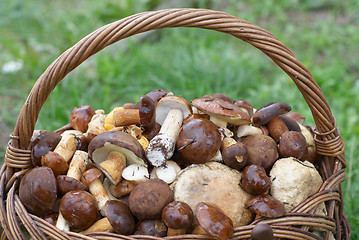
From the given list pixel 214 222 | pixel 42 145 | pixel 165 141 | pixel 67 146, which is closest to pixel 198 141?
pixel 165 141

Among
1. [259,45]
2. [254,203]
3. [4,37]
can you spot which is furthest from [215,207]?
[4,37]

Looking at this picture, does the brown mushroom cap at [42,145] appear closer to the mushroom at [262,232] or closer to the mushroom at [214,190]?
the mushroom at [214,190]

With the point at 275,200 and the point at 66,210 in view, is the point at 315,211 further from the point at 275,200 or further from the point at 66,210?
the point at 66,210

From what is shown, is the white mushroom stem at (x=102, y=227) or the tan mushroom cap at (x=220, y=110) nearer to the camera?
the white mushroom stem at (x=102, y=227)

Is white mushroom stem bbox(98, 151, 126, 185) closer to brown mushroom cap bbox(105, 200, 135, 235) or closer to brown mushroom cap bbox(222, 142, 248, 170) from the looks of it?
brown mushroom cap bbox(105, 200, 135, 235)

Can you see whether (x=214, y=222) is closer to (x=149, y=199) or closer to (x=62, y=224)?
(x=149, y=199)

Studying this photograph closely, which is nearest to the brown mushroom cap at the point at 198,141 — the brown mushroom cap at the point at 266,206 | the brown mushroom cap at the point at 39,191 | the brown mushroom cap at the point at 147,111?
the brown mushroom cap at the point at 147,111
